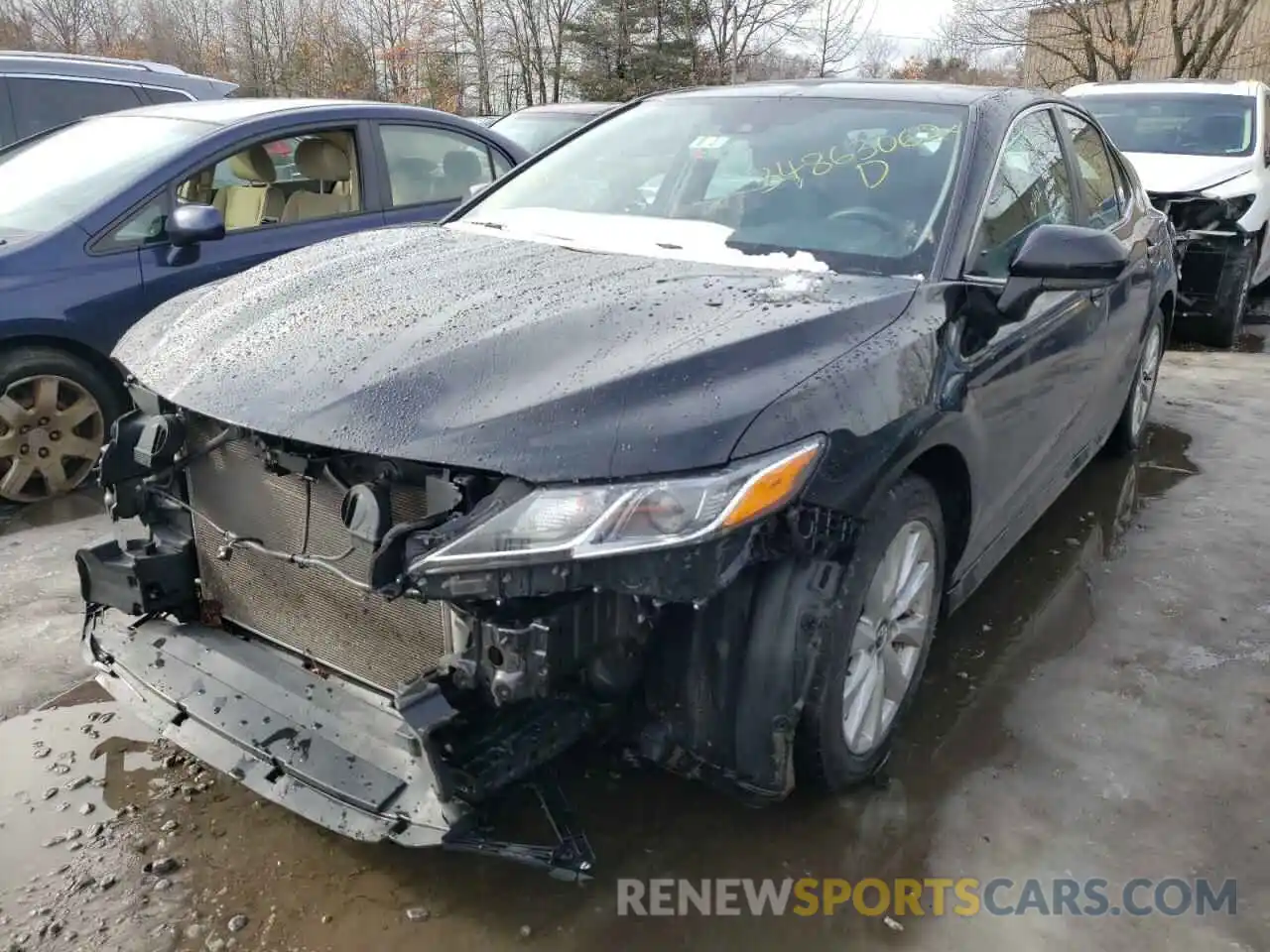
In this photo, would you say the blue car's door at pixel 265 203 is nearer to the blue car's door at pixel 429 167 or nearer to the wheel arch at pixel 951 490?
the blue car's door at pixel 429 167

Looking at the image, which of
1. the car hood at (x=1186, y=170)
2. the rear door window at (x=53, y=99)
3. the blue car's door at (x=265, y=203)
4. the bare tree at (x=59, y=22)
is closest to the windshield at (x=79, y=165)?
the blue car's door at (x=265, y=203)

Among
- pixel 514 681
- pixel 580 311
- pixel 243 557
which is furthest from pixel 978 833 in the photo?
pixel 243 557

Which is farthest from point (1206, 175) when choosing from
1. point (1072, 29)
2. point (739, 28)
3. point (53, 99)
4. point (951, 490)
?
point (739, 28)

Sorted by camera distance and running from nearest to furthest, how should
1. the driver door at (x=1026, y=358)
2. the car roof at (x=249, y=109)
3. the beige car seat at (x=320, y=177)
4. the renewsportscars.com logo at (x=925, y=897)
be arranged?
the renewsportscars.com logo at (x=925, y=897) < the driver door at (x=1026, y=358) < the car roof at (x=249, y=109) < the beige car seat at (x=320, y=177)

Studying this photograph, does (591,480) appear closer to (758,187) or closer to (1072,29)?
(758,187)

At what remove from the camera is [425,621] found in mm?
2152

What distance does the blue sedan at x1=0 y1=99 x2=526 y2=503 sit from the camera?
14.0 ft

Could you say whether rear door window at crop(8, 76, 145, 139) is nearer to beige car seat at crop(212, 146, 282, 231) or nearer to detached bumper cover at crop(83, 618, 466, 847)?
beige car seat at crop(212, 146, 282, 231)

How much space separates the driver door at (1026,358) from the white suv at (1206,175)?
399 centimetres

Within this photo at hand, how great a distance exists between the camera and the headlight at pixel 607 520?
1872 mm

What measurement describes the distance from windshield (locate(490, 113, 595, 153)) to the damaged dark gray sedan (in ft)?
22.9

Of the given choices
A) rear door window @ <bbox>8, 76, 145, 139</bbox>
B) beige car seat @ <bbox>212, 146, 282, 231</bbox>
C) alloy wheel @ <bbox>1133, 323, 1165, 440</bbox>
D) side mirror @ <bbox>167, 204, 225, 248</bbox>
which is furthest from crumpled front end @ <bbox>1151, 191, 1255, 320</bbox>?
rear door window @ <bbox>8, 76, 145, 139</bbox>

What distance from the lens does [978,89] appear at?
335cm

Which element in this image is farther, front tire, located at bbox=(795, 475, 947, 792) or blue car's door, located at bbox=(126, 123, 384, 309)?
blue car's door, located at bbox=(126, 123, 384, 309)
